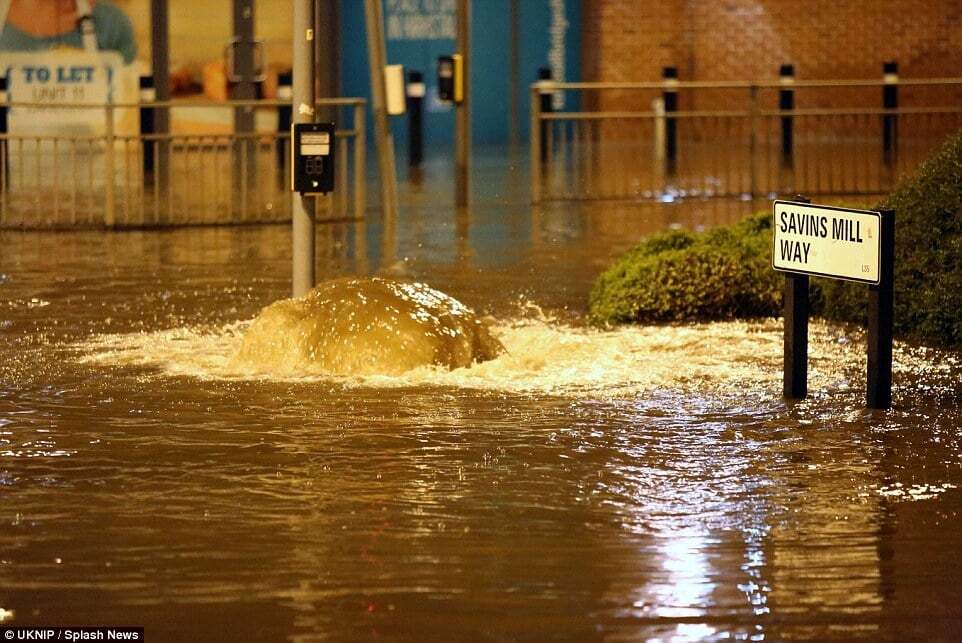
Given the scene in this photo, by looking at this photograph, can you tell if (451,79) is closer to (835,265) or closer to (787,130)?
(787,130)

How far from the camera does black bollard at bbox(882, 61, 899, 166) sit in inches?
828

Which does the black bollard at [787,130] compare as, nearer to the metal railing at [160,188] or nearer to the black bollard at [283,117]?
the metal railing at [160,188]

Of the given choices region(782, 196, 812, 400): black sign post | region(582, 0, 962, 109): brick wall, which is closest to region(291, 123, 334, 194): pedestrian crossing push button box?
region(782, 196, 812, 400): black sign post

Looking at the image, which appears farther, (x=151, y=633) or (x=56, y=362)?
(x=56, y=362)

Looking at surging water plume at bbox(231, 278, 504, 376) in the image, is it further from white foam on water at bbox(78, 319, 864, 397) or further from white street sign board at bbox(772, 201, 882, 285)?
white street sign board at bbox(772, 201, 882, 285)

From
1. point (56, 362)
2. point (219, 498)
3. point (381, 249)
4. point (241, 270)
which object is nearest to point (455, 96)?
point (381, 249)

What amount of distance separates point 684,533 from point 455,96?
1154 centimetres

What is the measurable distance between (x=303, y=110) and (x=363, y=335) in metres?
1.83

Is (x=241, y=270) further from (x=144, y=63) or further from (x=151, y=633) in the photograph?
(x=144, y=63)

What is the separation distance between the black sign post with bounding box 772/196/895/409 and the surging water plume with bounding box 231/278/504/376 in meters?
1.64

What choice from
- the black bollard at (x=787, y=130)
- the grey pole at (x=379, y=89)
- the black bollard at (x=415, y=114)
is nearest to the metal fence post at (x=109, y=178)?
the grey pole at (x=379, y=89)

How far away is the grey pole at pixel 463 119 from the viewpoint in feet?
58.0

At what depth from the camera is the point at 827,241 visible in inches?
354

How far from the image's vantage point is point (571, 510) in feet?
22.1
